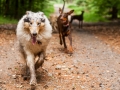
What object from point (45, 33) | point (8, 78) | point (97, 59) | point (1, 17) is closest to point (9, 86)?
point (8, 78)

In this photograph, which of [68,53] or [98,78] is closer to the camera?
[98,78]

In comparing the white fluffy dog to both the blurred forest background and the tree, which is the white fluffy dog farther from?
the tree

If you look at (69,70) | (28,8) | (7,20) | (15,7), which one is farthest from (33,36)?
(28,8)

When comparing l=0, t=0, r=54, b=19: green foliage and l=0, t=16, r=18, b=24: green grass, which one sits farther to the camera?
l=0, t=0, r=54, b=19: green foliage

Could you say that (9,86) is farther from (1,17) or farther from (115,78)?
(1,17)

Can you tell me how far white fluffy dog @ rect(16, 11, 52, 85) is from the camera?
6961 mm

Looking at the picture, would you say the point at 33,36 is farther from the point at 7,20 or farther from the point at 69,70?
the point at 7,20

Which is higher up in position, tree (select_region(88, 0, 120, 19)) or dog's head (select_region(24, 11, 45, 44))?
dog's head (select_region(24, 11, 45, 44))

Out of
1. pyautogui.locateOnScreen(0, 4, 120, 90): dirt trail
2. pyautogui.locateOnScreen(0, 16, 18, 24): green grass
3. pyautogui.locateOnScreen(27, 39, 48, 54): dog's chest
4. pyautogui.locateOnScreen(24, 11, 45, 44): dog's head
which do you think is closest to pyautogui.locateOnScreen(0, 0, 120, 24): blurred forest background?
pyautogui.locateOnScreen(0, 16, 18, 24): green grass

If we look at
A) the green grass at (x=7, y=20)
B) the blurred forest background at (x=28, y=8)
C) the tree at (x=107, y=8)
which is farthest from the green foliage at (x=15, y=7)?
the tree at (x=107, y=8)

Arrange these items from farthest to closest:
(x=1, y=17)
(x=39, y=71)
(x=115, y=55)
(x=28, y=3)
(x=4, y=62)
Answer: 1. (x=28, y=3)
2. (x=1, y=17)
3. (x=115, y=55)
4. (x=4, y=62)
5. (x=39, y=71)

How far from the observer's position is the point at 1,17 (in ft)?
86.0

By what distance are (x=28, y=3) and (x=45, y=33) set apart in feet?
69.3

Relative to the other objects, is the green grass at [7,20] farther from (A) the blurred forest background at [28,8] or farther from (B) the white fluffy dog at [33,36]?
(B) the white fluffy dog at [33,36]
